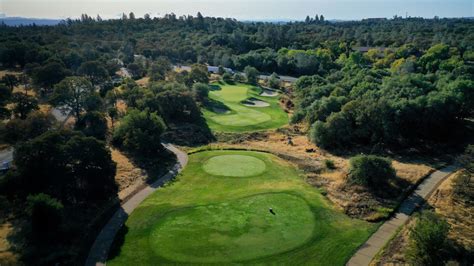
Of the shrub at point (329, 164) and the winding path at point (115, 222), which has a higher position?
the shrub at point (329, 164)

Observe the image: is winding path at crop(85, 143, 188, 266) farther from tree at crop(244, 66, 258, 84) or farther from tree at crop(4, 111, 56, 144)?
tree at crop(244, 66, 258, 84)

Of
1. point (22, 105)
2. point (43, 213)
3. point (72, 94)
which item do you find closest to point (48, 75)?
point (22, 105)

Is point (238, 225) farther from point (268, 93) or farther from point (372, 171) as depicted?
point (268, 93)

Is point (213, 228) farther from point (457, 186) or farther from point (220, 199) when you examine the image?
point (457, 186)

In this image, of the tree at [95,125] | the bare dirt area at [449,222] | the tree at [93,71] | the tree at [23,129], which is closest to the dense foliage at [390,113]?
the bare dirt area at [449,222]

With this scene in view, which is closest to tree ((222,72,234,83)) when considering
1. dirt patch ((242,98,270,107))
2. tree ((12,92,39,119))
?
dirt patch ((242,98,270,107))

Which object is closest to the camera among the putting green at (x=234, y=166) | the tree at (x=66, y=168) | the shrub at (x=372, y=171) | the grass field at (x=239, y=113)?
the tree at (x=66, y=168)

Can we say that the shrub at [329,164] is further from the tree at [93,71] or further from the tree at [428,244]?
the tree at [93,71]
